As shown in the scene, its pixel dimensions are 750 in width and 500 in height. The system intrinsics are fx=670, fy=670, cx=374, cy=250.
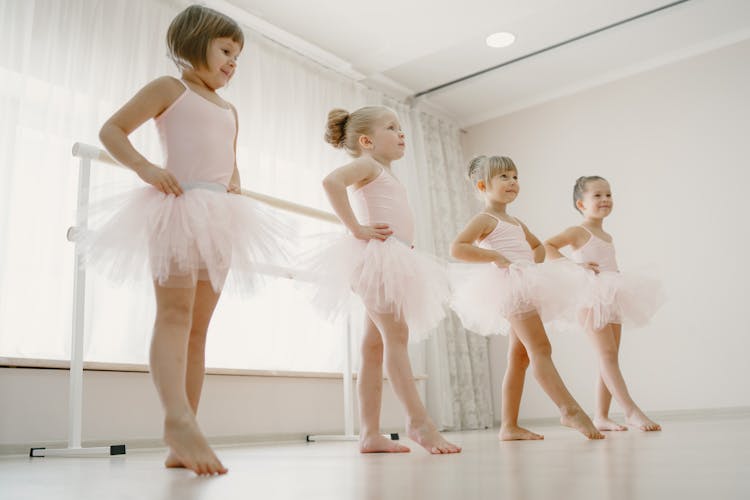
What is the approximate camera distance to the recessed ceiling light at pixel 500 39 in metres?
4.07

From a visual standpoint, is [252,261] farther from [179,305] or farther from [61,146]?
[61,146]

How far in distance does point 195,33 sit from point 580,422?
4.57 feet

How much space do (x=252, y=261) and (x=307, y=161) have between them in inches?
102

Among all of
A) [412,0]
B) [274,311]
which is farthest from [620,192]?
[274,311]

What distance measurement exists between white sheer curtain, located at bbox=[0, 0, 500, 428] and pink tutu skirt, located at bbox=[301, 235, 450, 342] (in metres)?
0.54

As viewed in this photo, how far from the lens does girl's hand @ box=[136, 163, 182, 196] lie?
4.20 ft

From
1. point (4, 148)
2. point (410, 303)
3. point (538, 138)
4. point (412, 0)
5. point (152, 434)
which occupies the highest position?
point (412, 0)

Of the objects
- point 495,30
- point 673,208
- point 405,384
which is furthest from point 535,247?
point 673,208

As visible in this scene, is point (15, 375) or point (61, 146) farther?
point (61, 146)

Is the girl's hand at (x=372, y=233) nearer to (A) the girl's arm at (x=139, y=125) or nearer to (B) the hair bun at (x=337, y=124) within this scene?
(B) the hair bun at (x=337, y=124)

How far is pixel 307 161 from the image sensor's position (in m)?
3.90

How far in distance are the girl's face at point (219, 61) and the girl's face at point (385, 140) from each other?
573 mm

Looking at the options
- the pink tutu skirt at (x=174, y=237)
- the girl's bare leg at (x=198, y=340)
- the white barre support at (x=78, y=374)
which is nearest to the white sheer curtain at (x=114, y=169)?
the pink tutu skirt at (x=174, y=237)

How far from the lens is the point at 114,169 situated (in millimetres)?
2828
